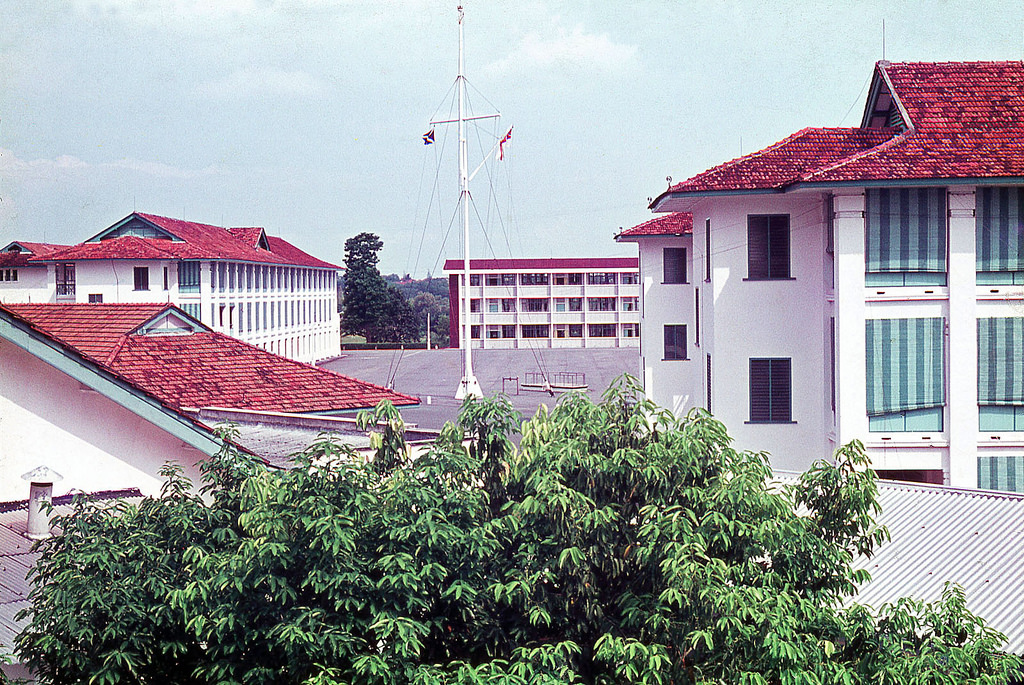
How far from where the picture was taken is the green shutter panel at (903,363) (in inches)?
706

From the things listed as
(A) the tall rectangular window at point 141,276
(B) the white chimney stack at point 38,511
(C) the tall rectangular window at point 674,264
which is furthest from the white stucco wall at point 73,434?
(A) the tall rectangular window at point 141,276

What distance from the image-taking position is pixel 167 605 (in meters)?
7.40

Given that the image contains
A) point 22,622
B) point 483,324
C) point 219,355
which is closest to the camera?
point 22,622

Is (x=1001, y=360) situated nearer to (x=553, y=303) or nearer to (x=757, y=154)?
(x=757, y=154)

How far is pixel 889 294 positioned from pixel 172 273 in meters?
40.8

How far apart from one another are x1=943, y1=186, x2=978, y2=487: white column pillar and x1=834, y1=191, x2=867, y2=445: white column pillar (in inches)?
63.0

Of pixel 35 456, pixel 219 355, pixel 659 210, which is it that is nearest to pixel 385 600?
pixel 35 456

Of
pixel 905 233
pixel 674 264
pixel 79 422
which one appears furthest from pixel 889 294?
pixel 674 264

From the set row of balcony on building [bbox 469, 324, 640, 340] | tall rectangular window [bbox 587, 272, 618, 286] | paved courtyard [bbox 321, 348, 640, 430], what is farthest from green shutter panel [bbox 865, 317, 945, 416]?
row of balcony on building [bbox 469, 324, 640, 340]

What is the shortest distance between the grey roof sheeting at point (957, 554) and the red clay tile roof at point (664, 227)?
18.6m

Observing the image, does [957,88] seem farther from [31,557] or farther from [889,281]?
[31,557]

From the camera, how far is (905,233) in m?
17.8

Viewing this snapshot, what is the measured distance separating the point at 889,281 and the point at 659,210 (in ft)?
21.7

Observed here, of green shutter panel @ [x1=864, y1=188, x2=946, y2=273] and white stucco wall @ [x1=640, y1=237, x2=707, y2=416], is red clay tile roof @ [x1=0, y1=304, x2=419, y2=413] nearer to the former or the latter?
green shutter panel @ [x1=864, y1=188, x2=946, y2=273]
